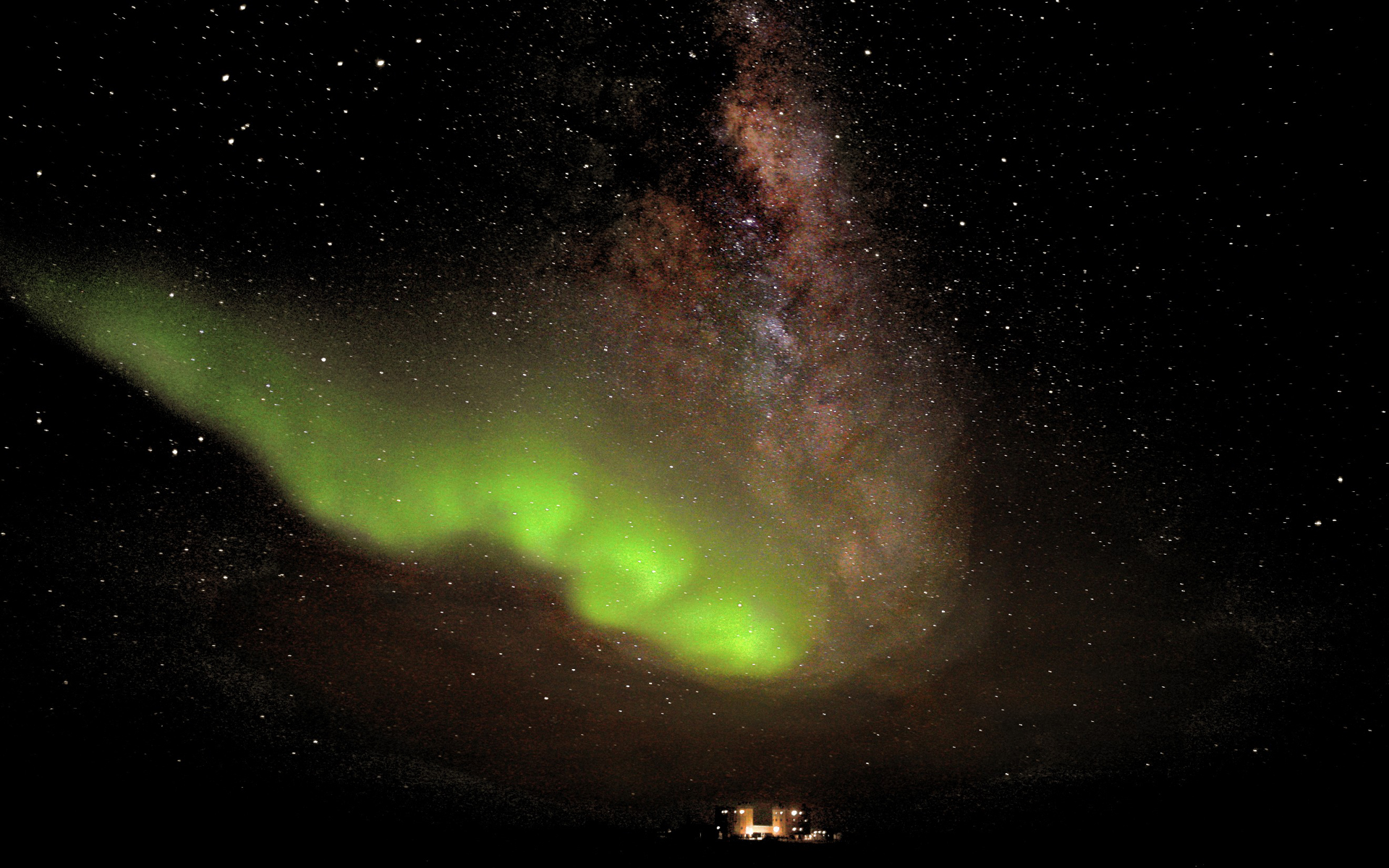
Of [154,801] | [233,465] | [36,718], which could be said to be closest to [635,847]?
[36,718]

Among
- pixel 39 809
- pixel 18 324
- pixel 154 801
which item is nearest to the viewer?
pixel 18 324

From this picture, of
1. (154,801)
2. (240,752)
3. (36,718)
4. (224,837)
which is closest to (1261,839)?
(240,752)

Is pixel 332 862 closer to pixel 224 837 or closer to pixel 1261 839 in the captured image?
pixel 224 837

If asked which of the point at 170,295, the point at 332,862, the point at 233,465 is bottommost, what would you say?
the point at 332,862

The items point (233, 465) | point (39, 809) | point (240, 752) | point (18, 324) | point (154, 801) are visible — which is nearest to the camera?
point (18, 324)

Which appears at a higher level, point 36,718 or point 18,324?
point 18,324

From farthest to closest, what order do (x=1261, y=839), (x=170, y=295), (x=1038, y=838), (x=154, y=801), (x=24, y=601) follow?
1. (x=1038, y=838)
2. (x=154, y=801)
3. (x=1261, y=839)
4. (x=24, y=601)
5. (x=170, y=295)

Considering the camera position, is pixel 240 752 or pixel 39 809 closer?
pixel 240 752

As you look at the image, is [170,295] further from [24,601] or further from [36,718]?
[36,718]

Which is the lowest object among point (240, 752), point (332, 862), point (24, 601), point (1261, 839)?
point (332, 862)
